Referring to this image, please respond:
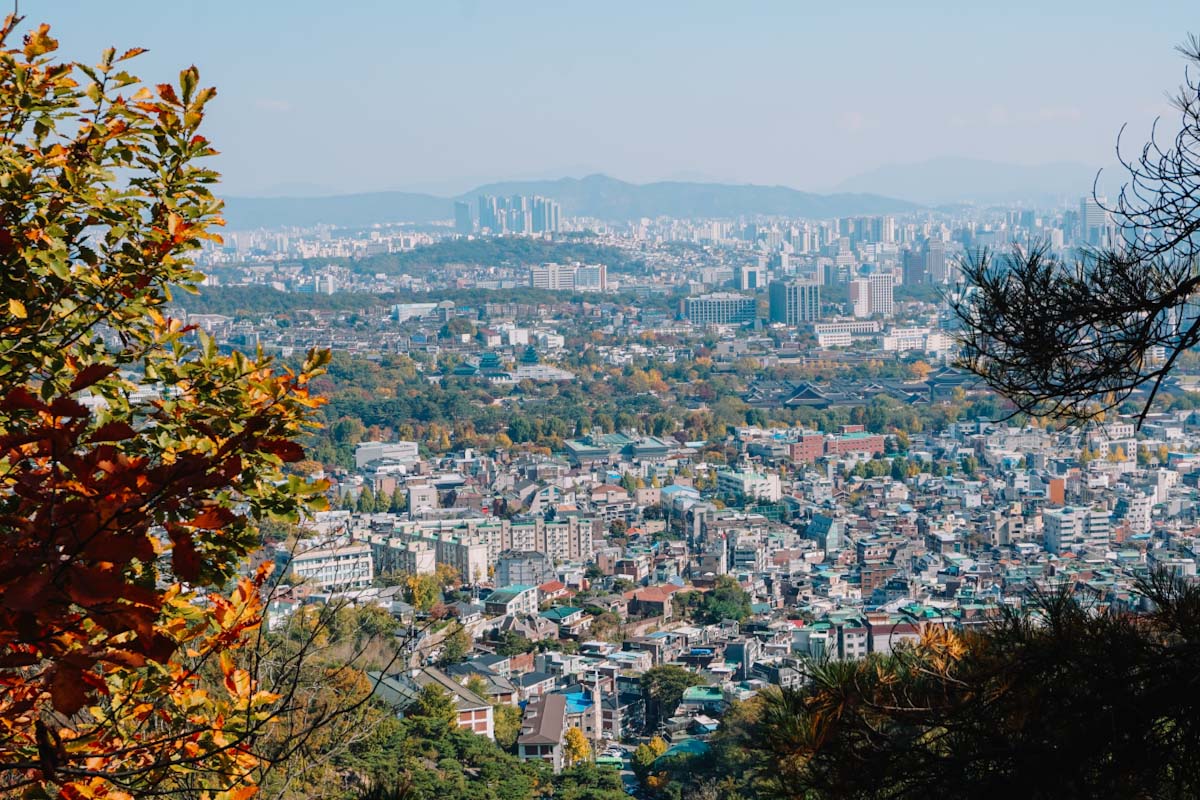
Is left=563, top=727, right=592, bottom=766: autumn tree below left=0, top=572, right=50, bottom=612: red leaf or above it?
below

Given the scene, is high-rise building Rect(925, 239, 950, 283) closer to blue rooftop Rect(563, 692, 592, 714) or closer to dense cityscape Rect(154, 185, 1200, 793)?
dense cityscape Rect(154, 185, 1200, 793)

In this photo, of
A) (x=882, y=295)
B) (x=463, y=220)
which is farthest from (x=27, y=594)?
(x=463, y=220)

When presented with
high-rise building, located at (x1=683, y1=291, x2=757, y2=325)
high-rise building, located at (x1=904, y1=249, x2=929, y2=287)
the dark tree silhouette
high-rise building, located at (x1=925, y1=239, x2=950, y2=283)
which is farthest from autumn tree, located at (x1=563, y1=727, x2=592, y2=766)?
high-rise building, located at (x1=904, y1=249, x2=929, y2=287)

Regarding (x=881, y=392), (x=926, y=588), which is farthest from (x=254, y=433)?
(x=881, y=392)

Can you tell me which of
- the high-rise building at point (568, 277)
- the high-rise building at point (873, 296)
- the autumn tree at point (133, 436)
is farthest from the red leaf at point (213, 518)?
the high-rise building at point (568, 277)

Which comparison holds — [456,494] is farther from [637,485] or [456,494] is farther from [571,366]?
[571,366]

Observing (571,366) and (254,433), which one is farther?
(571,366)
